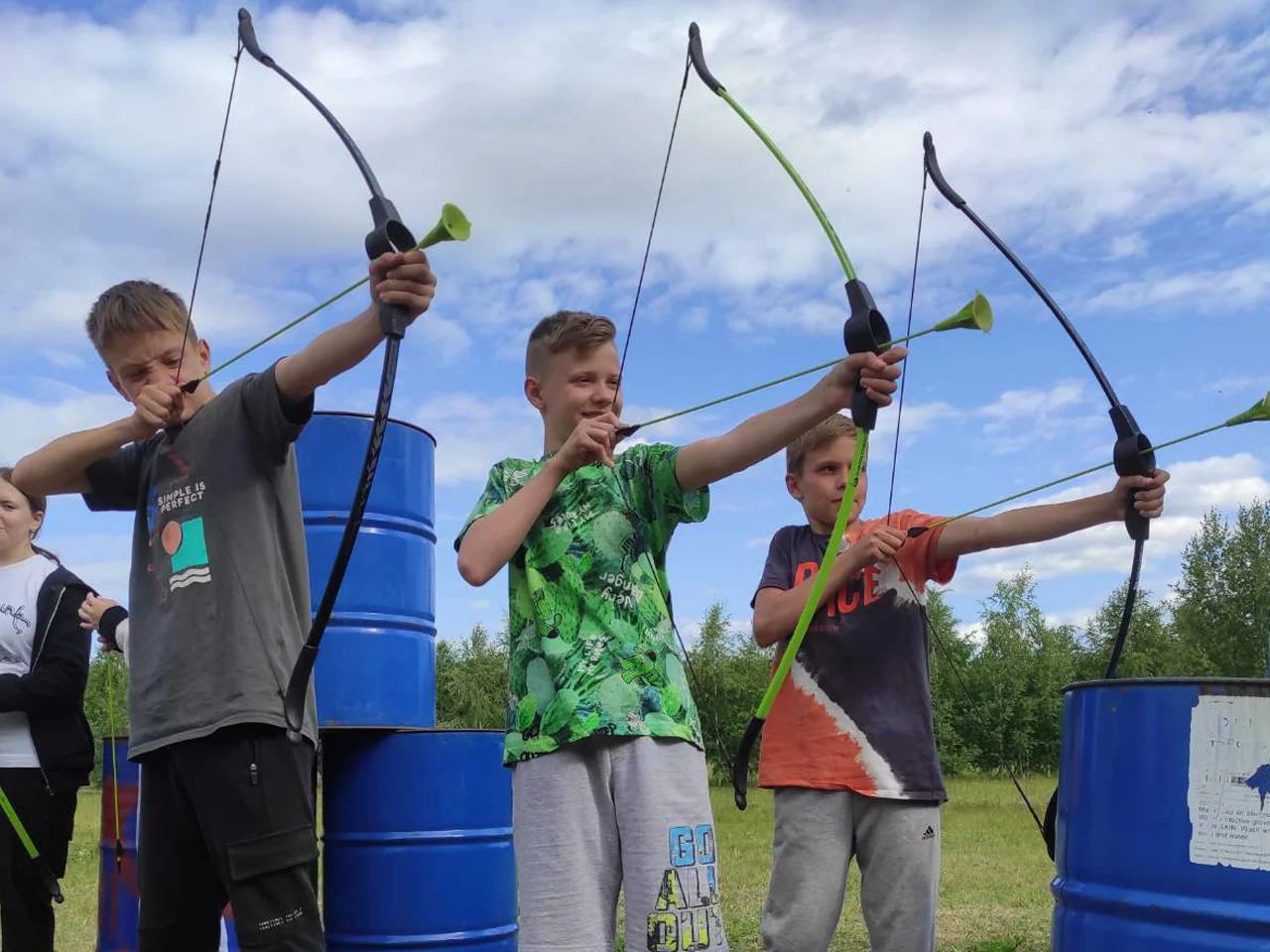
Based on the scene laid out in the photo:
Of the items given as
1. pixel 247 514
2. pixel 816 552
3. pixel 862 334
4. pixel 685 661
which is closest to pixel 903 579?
pixel 816 552

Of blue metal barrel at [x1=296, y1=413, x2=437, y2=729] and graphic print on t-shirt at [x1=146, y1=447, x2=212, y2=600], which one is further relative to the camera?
blue metal barrel at [x1=296, y1=413, x2=437, y2=729]

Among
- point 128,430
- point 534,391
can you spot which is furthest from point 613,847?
point 128,430

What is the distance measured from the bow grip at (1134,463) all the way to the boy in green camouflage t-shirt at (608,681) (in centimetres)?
70

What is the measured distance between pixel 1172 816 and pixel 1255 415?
0.72m

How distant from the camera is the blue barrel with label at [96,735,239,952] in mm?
3520

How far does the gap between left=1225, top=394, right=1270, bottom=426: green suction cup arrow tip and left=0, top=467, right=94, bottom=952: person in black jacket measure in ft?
8.73

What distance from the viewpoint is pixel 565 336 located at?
2.13 m

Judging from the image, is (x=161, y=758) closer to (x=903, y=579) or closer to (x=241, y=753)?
(x=241, y=753)

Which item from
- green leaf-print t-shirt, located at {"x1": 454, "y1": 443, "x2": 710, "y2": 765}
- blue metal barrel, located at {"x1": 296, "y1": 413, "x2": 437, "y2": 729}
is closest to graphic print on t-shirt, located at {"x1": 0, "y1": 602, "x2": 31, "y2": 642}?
blue metal barrel, located at {"x1": 296, "y1": 413, "x2": 437, "y2": 729}

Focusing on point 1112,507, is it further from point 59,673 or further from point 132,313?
point 59,673

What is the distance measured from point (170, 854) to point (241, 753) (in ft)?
0.78

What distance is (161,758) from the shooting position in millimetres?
2055

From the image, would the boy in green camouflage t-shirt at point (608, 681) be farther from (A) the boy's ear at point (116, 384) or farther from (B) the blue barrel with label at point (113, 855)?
(B) the blue barrel with label at point (113, 855)

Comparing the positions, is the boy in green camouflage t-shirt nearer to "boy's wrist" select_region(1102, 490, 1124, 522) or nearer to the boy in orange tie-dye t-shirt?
the boy in orange tie-dye t-shirt
